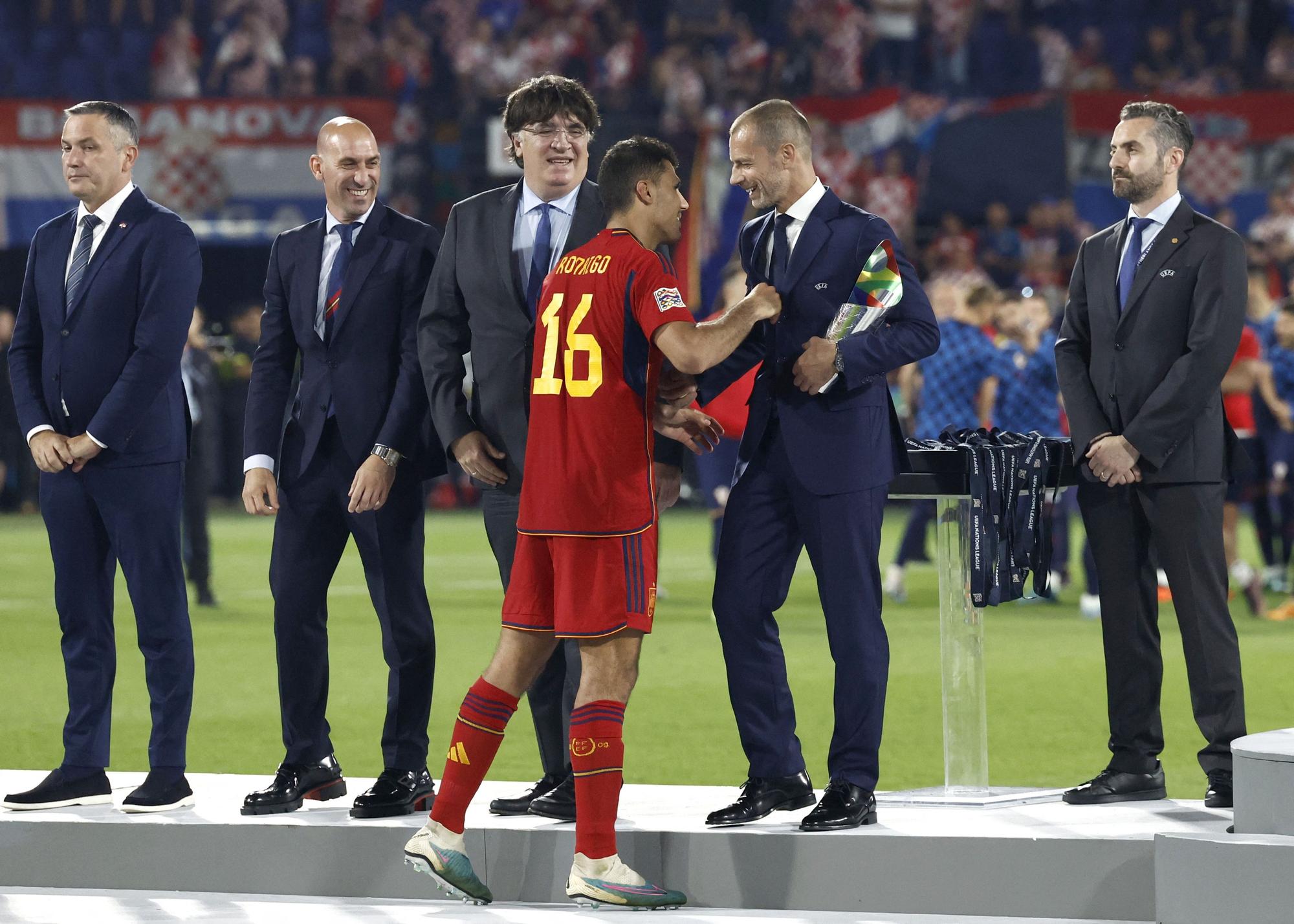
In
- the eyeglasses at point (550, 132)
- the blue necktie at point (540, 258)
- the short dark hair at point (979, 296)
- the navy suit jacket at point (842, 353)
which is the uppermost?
the short dark hair at point (979, 296)

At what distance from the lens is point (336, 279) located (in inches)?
211

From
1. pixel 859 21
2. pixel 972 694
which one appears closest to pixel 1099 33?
pixel 859 21

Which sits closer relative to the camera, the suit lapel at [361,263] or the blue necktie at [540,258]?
the blue necktie at [540,258]

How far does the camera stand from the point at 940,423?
11234 millimetres

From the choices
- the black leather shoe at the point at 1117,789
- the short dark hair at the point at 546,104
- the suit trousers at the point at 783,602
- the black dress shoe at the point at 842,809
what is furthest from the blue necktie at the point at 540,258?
the black leather shoe at the point at 1117,789

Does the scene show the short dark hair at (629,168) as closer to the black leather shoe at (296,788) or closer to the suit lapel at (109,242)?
the suit lapel at (109,242)

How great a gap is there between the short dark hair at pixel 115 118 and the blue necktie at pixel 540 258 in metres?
1.32

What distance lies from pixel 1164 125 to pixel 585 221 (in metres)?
1.73

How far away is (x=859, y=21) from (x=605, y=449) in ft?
61.6

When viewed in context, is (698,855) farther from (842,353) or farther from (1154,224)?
(1154,224)

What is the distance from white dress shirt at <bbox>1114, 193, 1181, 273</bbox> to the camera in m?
5.32

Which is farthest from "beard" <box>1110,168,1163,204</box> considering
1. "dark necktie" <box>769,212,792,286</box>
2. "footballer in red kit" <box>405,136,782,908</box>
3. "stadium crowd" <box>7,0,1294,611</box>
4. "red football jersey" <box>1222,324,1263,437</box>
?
"stadium crowd" <box>7,0,1294,611</box>

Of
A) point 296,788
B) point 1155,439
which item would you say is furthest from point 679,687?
point 1155,439

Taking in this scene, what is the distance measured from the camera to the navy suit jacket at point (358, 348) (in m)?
5.28
